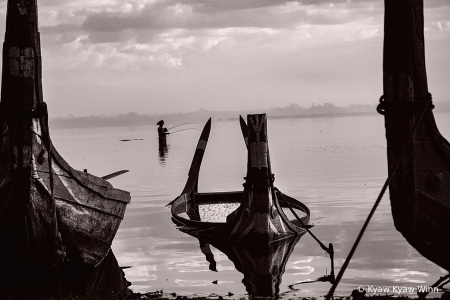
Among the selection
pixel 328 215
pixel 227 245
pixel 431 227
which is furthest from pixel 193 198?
pixel 431 227

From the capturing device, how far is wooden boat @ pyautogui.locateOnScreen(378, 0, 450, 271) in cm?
725

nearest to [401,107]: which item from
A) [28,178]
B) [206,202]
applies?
[28,178]

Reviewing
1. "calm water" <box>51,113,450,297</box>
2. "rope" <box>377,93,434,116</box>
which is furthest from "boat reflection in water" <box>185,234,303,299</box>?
"rope" <box>377,93,434,116</box>

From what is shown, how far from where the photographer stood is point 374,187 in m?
22.7

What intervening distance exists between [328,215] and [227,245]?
4.65 meters

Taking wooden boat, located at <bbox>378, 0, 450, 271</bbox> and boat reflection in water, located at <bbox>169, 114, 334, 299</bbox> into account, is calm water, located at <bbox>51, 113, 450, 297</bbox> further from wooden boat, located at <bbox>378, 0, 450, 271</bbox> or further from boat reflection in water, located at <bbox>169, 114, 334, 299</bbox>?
wooden boat, located at <bbox>378, 0, 450, 271</bbox>

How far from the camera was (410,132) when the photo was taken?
23.6 feet

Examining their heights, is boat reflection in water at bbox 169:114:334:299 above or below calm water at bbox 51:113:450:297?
above

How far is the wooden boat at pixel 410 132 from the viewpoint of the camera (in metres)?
7.25

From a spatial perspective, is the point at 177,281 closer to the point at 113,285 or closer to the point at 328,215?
the point at 113,285

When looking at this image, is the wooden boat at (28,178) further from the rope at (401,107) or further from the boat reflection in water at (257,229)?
the rope at (401,107)

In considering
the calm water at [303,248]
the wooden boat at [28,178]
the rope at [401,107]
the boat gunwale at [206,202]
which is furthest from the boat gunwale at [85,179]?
the rope at [401,107]

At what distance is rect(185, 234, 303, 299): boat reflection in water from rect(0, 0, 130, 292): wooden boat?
262 centimetres

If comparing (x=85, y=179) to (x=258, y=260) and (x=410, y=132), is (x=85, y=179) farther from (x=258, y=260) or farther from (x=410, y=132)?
(x=410, y=132)
